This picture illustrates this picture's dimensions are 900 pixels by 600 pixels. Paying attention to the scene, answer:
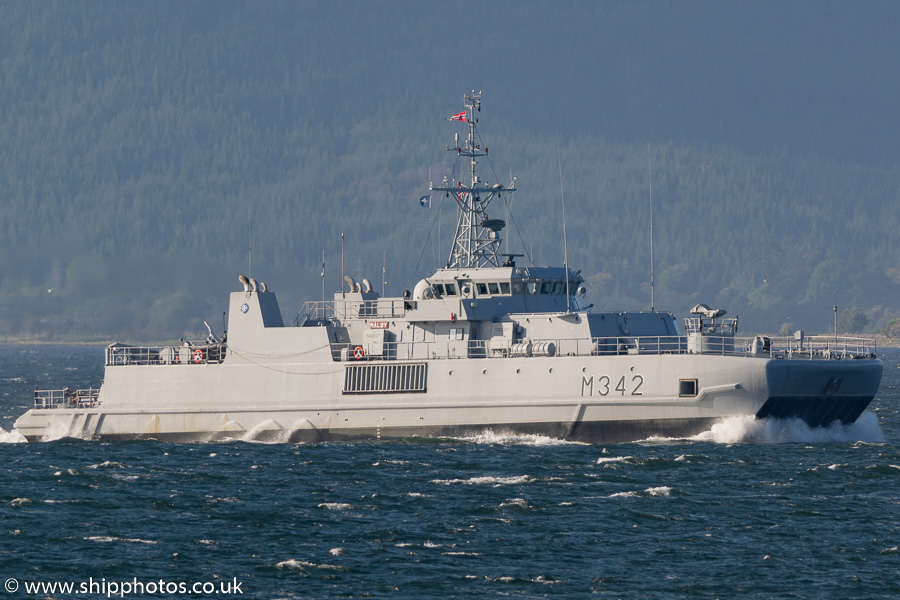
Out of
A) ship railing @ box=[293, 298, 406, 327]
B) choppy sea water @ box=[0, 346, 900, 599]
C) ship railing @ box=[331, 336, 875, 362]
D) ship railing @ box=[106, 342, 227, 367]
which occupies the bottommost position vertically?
choppy sea water @ box=[0, 346, 900, 599]

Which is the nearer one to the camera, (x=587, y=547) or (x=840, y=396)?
(x=587, y=547)

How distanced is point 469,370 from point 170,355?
10.1 meters

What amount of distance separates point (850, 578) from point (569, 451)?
1274 cm

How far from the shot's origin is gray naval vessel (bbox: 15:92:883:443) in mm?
34312

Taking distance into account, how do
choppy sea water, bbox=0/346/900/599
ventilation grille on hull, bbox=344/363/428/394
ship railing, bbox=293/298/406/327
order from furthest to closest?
1. ship railing, bbox=293/298/406/327
2. ventilation grille on hull, bbox=344/363/428/394
3. choppy sea water, bbox=0/346/900/599

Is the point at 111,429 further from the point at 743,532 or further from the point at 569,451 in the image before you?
the point at 743,532

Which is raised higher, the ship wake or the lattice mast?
the lattice mast

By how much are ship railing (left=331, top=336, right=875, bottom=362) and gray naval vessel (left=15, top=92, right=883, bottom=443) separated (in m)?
0.06

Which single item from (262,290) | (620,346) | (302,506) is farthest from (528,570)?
(262,290)

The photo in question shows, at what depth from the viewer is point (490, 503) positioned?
28094 mm

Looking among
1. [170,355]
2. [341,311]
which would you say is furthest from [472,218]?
[170,355]

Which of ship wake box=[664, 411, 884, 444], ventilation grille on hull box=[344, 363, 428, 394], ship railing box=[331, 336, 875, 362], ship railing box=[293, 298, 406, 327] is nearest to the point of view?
ship wake box=[664, 411, 884, 444]

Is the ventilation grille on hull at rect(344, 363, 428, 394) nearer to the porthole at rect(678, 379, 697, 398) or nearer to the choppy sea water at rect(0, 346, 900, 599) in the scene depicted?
the choppy sea water at rect(0, 346, 900, 599)

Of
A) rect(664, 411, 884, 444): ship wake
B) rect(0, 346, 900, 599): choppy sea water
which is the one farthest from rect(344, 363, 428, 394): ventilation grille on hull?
rect(664, 411, 884, 444): ship wake
